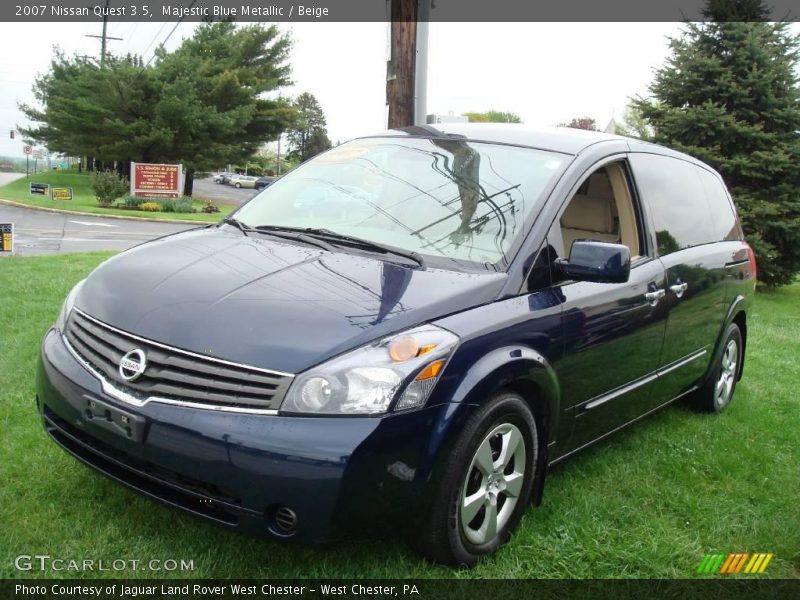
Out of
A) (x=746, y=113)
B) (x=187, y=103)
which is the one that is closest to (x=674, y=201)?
(x=746, y=113)

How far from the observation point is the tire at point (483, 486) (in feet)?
8.48

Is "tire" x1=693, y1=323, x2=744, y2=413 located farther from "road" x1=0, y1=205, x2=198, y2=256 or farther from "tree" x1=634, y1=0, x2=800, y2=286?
"tree" x1=634, y1=0, x2=800, y2=286

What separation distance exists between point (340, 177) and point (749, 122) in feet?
41.3

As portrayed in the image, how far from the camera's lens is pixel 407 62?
24.7 feet

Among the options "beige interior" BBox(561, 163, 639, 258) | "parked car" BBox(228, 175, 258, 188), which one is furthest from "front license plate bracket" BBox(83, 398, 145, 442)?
"parked car" BBox(228, 175, 258, 188)

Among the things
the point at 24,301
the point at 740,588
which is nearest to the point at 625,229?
the point at 740,588

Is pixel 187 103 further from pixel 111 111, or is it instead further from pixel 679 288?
pixel 679 288

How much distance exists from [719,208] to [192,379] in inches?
161

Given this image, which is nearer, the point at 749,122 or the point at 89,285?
the point at 89,285

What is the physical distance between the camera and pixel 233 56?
40.0 m

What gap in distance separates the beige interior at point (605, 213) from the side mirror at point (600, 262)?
74 centimetres

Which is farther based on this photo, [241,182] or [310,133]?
[310,133]

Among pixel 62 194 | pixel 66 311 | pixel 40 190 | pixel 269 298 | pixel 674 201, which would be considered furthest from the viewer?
pixel 40 190

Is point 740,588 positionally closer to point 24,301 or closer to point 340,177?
point 340,177
